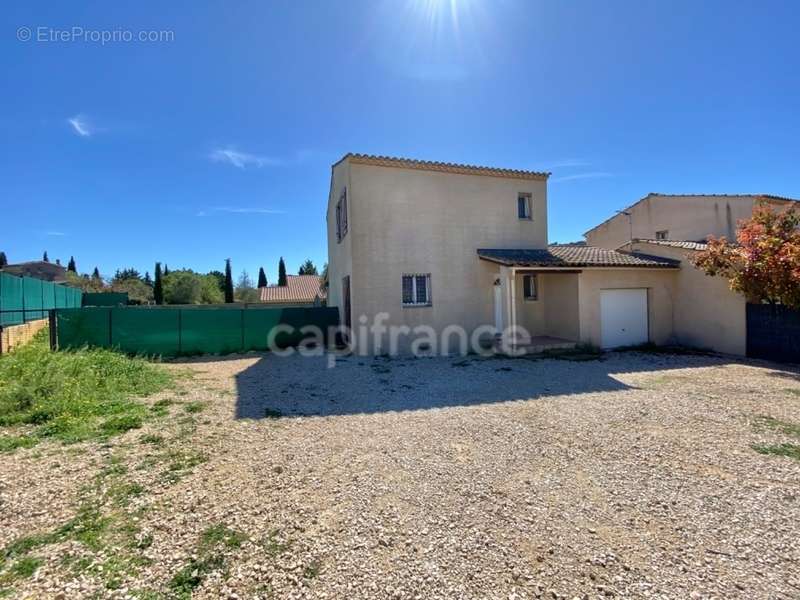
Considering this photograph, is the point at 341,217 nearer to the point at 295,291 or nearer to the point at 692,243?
the point at 692,243

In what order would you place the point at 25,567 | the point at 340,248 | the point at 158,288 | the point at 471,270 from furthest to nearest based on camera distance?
the point at 158,288
the point at 340,248
the point at 471,270
the point at 25,567

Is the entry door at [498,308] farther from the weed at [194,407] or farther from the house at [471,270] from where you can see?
the weed at [194,407]

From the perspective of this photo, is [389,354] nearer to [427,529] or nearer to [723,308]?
[427,529]

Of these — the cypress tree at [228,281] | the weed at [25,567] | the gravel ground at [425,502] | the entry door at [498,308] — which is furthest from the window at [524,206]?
the cypress tree at [228,281]

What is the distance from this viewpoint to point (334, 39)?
9281 mm

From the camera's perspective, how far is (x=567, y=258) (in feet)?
44.3

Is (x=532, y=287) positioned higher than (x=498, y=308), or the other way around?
(x=532, y=287)

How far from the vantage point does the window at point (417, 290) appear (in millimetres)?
13258

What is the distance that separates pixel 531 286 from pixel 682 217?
1103cm

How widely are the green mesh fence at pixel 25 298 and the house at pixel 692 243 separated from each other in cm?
2355

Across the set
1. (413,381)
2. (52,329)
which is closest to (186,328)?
(52,329)

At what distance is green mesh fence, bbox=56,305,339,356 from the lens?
Result: 42.3 feet

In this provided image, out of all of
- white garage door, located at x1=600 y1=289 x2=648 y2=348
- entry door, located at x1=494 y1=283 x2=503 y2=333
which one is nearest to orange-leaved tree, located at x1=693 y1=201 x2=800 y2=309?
white garage door, located at x1=600 y1=289 x2=648 y2=348

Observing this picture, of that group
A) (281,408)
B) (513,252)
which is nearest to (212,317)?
(281,408)
